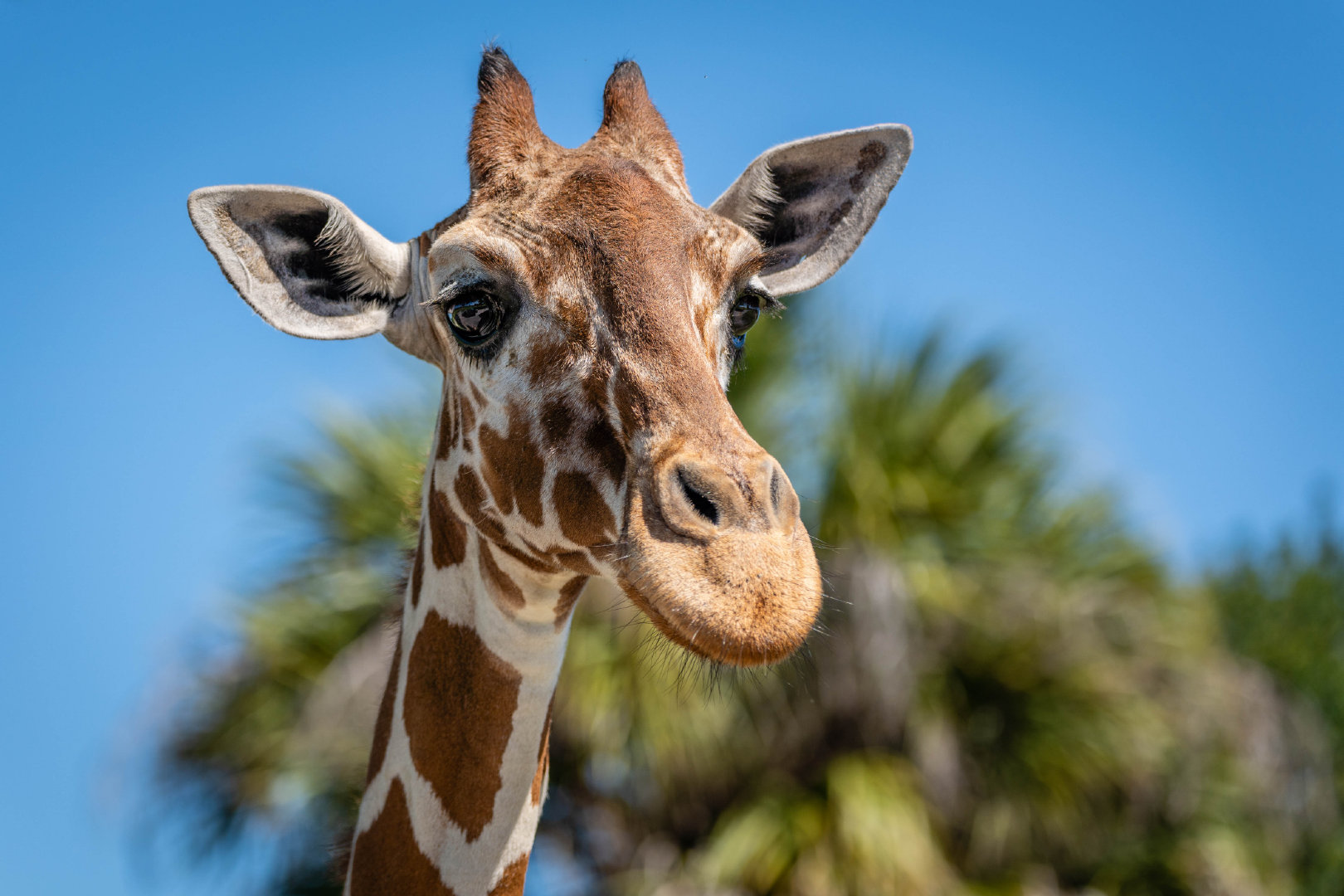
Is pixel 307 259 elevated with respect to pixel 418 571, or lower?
elevated

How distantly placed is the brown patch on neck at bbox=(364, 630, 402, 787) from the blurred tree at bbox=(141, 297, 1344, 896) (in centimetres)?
487

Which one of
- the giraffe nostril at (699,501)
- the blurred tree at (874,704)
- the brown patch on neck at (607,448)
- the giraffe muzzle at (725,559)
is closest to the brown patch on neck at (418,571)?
the brown patch on neck at (607,448)

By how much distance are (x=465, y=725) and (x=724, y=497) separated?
110 cm

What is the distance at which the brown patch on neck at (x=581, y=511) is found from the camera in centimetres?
250

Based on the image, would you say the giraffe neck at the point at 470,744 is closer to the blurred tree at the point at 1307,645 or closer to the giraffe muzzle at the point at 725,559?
the giraffe muzzle at the point at 725,559

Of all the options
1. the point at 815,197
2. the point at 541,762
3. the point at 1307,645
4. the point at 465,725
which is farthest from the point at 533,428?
the point at 1307,645

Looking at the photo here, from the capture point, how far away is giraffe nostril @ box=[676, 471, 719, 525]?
2.19 m

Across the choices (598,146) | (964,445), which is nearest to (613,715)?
(964,445)

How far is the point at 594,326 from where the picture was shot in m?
2.56

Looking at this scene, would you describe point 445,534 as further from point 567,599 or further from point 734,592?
point 734,592

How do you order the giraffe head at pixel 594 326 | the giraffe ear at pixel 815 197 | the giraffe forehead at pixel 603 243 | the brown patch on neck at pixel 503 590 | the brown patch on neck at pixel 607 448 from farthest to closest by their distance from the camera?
the giraffe ear at pixel 815 197
the brown patch on neck at pixel 503 590
the giraffe forehead at pixel 603 243
the brown patch on neck at pixel 607 448
the giraffe head at pixel 594 326

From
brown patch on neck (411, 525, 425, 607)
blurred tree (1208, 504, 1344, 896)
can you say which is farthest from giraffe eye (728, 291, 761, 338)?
blurred tree (1208, 504, 1344, 896)

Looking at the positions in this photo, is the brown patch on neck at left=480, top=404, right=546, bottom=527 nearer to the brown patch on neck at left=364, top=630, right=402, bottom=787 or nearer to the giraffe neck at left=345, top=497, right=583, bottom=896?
the giraffe neck at left=345, top=497, right=583, bottom=896

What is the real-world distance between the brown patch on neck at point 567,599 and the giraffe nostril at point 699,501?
0.75m
